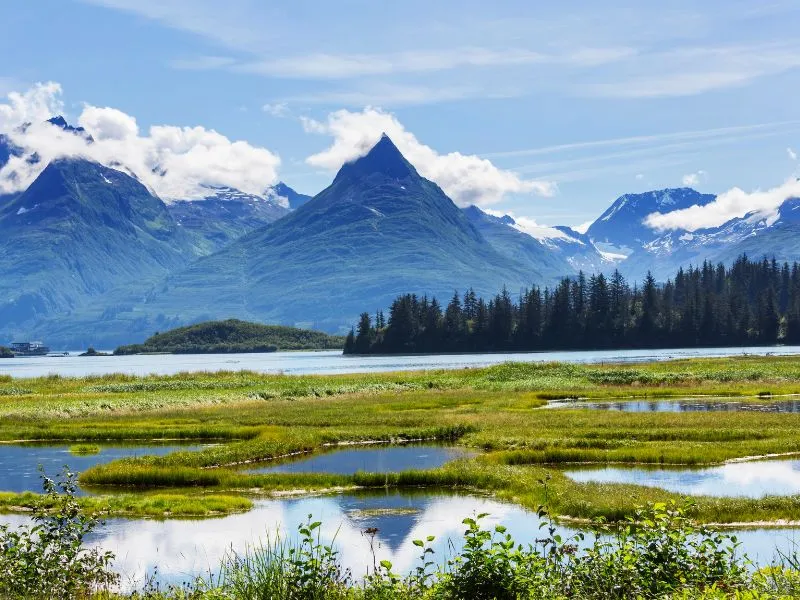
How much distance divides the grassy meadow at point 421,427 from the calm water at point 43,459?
121 inches

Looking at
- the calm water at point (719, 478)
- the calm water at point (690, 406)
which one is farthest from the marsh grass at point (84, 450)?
the calm water at point (690, 406)

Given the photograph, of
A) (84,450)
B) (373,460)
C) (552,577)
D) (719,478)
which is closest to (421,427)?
(373,460)

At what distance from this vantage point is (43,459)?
194 ft

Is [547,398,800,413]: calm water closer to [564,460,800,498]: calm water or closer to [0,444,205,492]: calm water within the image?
[564,460,800,498]: calm water

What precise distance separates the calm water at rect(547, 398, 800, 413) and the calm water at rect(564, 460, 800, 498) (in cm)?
2865

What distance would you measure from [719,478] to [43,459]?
139 ft

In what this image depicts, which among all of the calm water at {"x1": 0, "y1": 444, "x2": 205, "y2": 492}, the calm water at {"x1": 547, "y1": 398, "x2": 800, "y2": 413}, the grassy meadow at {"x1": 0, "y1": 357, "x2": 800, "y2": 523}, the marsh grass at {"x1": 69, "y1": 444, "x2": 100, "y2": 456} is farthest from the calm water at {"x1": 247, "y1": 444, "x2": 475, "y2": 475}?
the calm water at {"x1": 547, "y1": 398, "x2": 800, "y2": 413}

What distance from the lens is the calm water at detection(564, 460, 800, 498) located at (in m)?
41.2

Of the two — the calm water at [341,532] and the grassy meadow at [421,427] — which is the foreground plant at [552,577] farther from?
the calm water at [341,532]

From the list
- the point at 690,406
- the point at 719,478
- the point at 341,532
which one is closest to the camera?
the point at 341,532

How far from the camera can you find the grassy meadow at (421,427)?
41.6 meters

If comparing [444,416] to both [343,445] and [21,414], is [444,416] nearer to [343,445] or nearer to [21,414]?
[343,445]

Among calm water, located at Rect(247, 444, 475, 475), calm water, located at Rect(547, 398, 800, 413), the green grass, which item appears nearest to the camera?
the green grass

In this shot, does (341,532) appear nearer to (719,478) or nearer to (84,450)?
(719,478)
